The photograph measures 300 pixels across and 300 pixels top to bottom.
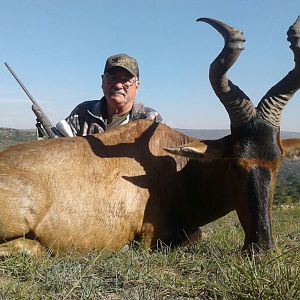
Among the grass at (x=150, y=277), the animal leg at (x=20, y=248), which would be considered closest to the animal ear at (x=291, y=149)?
the grass at (x=150, y=277)

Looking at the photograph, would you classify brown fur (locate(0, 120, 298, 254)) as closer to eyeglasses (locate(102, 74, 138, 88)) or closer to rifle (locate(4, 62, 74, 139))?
Result: eyeglasses (locate(102, 74, 138, 88))

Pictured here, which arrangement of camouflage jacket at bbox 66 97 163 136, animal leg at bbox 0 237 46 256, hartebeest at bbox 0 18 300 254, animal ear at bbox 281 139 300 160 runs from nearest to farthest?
animal leg at bbox 0 237 46 256, hartebeest at bbox 0 18 300 254, animal ear at bbox 281 139 300 160, camouflage jacket at bbox 66 97 163 136

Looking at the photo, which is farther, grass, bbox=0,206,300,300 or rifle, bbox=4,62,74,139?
rifle, bbox=4,62,74,139

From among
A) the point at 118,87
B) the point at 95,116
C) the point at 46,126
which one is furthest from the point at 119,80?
the point at 46,126

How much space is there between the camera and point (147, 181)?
243 inches

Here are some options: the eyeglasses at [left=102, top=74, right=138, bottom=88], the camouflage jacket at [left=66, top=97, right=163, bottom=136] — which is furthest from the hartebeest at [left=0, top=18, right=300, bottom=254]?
the camouflage jacket at [left=66, top=97, right=163, bottom=136]

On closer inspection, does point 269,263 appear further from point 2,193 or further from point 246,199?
point 2,193

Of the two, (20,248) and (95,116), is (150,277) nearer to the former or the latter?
(20,248)

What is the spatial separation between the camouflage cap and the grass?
12.7 ft

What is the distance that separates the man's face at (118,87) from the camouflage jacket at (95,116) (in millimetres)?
298

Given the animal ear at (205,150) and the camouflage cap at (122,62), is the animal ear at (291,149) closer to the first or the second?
the animal ear at (205,150)

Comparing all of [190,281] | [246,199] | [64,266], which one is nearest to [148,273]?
[190,281]

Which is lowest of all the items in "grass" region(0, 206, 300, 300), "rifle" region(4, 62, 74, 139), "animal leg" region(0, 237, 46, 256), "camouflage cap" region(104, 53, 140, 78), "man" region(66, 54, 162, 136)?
"animal leg" region(0, 237, 46, 256)

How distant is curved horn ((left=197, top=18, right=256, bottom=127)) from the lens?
5957 millimetres
